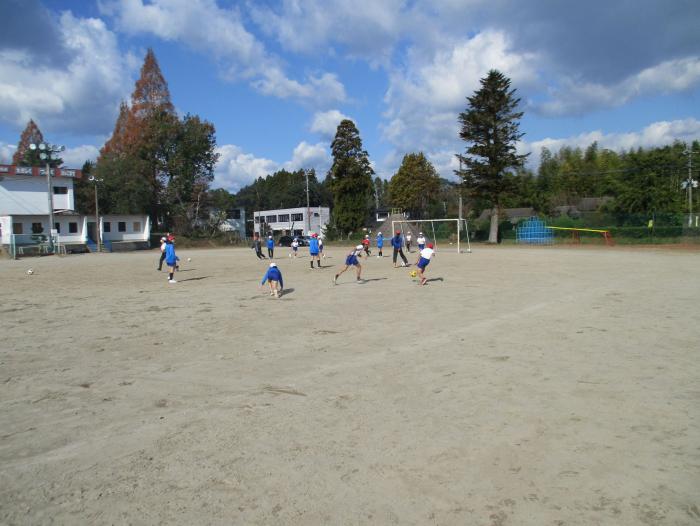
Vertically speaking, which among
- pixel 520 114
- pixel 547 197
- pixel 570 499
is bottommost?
pixel 570 499

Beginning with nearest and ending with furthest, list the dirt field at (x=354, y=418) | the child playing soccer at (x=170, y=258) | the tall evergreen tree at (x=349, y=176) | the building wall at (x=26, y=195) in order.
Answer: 1. the dirt field at (x=354, y=418)
2. the child playing soccer at (x=170, y=258)
3. the building wall at (x=26, y=195)
4. the tall evergreen tree at (x=349, y=176)

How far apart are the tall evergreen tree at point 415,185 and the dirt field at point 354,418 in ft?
226

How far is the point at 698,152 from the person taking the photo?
206 feet

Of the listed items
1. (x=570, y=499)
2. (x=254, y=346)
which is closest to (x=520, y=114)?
(x=254, y=346)

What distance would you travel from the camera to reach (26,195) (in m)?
49.1

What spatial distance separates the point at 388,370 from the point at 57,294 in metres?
12.9

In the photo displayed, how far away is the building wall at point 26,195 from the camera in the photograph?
47.8 m

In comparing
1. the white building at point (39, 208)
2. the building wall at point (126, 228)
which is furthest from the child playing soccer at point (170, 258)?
the building wall at point (126, 228)

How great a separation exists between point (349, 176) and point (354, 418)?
188 ft

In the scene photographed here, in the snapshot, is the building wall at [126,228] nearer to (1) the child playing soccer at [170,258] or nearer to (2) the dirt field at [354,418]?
(1) the child playing soccer at [170,258]

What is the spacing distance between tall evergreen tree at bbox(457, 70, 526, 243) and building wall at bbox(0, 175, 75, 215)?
42.1 meters

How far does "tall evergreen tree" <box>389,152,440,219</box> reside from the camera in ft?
258

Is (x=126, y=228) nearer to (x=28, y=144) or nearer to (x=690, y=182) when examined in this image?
(x=28, y=144)

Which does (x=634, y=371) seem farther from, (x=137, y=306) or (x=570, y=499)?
(x=137, y=306)
